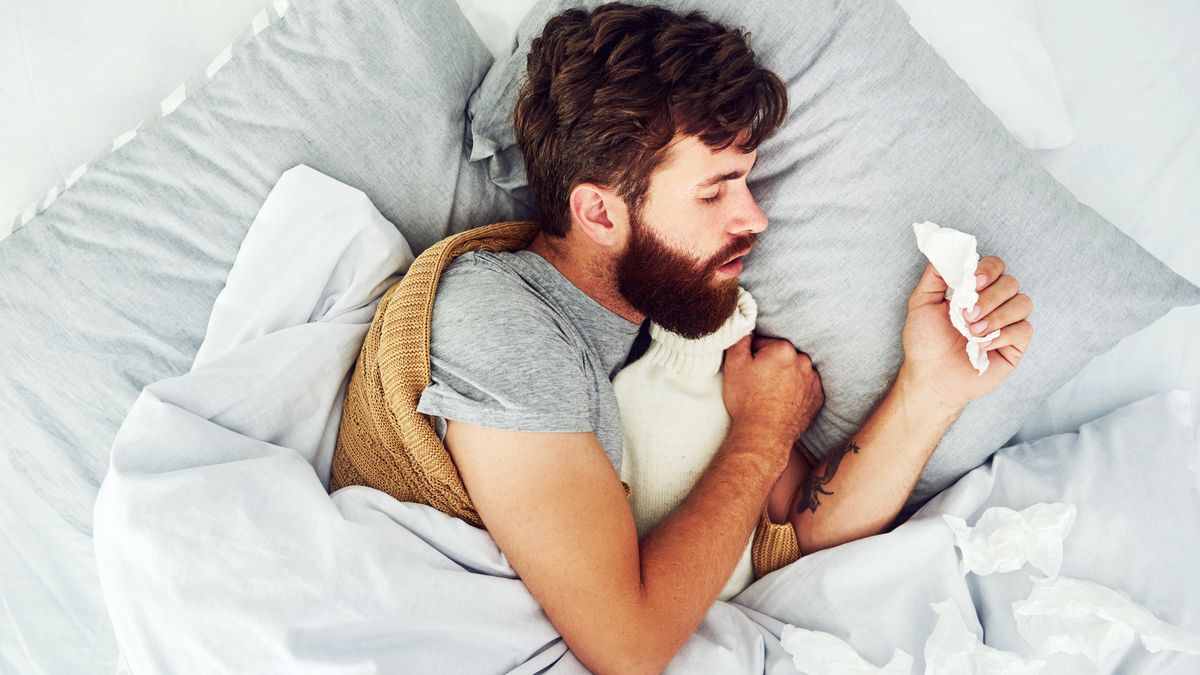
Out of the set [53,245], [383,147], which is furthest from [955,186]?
[53,245]

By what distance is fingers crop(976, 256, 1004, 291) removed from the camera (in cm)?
111

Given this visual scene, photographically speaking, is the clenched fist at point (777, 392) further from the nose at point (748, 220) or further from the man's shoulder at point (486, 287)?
the man's shoulder at point (486, 287)

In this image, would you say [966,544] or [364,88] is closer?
[966,544]

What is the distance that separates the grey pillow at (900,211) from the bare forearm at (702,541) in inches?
8.6

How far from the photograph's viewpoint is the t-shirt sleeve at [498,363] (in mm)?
1036

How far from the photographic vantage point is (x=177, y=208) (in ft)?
3.98

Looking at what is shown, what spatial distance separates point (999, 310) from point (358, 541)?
0.92 meters

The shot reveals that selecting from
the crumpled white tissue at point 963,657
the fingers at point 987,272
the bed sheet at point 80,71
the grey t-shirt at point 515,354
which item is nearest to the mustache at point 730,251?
the grey t-shirt at point 515,354

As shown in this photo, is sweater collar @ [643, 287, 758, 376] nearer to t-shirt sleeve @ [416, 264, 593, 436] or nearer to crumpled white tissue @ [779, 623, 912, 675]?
t-shirt sleeve @ [416, 264, 593, 436]

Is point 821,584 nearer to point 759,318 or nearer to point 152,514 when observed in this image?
point 759,318

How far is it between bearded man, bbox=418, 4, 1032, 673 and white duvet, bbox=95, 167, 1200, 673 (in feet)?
0.29

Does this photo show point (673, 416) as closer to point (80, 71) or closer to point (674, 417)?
point (674, 417)

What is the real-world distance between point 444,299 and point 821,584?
70 centimetres

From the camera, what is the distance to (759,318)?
4.45 ft
